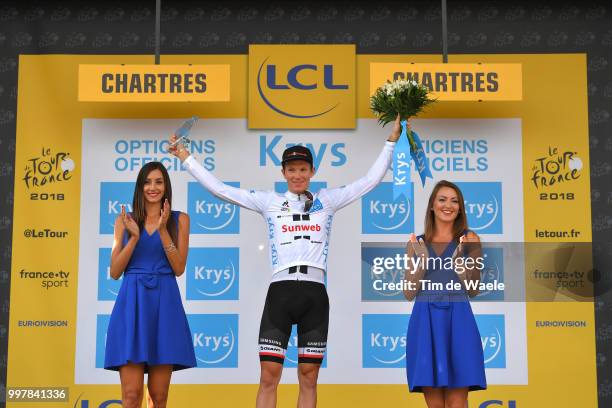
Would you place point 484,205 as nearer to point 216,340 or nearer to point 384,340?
point 384,340

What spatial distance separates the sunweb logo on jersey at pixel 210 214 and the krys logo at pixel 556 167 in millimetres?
1931

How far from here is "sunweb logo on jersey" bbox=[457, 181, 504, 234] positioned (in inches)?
214

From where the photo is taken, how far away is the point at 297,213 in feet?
14.0

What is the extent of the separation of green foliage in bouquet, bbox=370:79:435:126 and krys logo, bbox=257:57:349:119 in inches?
34.2

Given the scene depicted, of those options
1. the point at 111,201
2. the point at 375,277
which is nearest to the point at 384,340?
the point at 375,277

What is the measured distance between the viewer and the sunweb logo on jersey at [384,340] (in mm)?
5336

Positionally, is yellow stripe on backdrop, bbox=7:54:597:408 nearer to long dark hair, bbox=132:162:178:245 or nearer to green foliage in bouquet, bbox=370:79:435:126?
green foliage in bouquet, bbox=370:79:435:126

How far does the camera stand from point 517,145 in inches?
216

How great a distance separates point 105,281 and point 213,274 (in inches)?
27.2

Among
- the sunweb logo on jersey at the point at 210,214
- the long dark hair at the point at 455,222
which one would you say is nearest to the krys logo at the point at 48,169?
the sunweb logo on jersey at the point at 210,214

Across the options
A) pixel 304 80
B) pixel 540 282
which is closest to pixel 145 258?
pixel 304 80

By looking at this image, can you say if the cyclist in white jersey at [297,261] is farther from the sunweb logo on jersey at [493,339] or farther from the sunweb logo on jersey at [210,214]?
the sunweb logo on jersey at [493,339]

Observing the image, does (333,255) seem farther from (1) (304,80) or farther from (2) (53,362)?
(2) (53,362)

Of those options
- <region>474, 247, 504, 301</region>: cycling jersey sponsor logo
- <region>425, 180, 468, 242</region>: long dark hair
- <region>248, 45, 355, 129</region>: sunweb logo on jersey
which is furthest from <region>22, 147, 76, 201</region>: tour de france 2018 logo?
<region>474, 247, 504, 301</region>: cycling jersey sponsor logo
